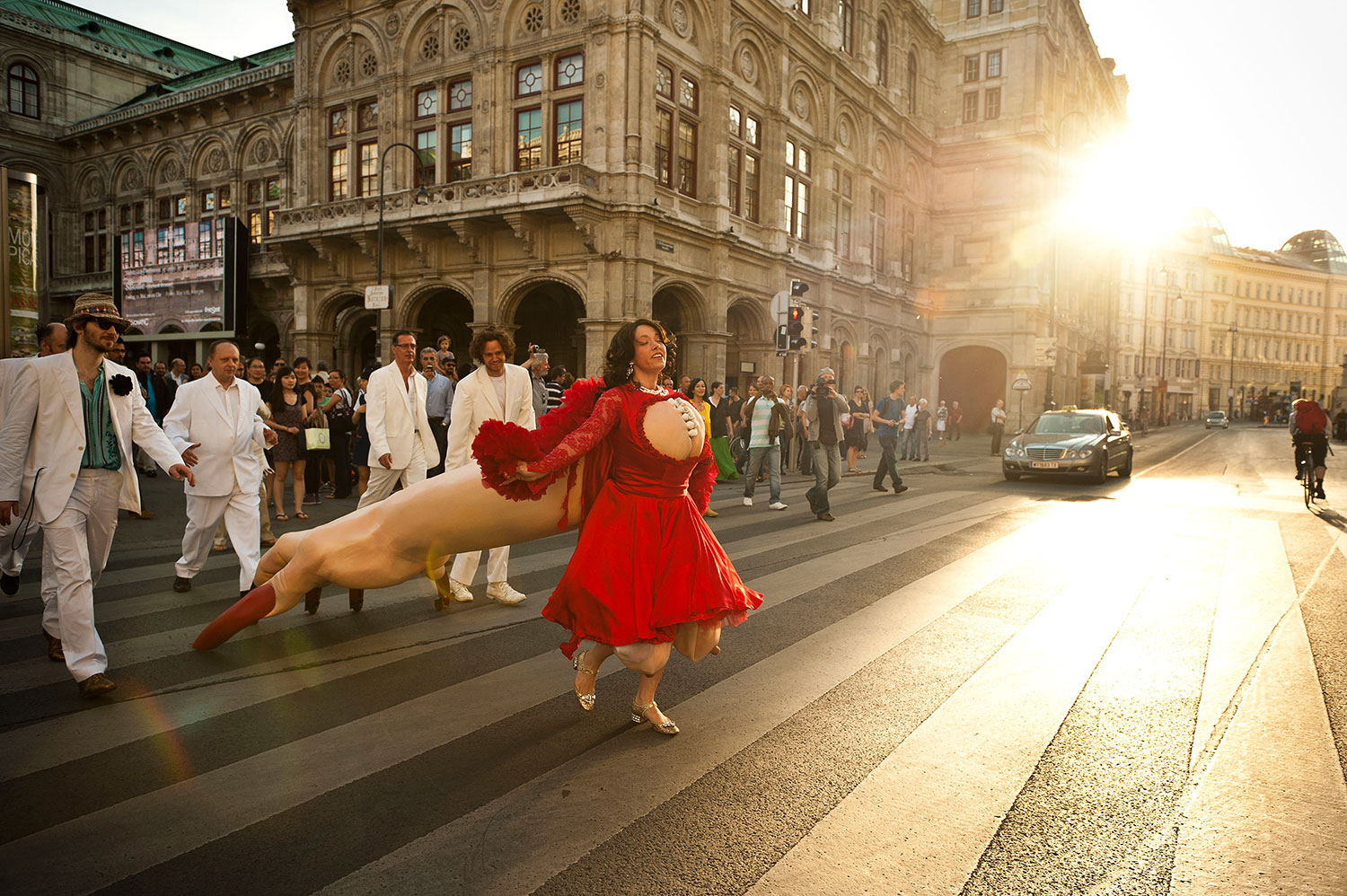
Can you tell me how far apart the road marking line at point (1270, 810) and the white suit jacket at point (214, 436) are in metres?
6.23

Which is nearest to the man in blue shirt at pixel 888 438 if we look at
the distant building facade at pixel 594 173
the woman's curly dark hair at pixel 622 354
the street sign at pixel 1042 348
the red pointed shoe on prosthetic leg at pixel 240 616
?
the distant building facade at pixel 594 173

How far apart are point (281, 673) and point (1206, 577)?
7704mm

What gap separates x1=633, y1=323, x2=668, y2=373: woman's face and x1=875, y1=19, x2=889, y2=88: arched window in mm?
34255

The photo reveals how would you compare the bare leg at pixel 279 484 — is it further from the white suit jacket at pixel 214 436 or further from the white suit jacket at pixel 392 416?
the white suit jacket at pixel 392 416

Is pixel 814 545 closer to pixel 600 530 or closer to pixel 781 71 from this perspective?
pixel 600 530

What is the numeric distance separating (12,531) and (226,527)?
4.77ft

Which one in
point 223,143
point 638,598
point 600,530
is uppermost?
point 223,143

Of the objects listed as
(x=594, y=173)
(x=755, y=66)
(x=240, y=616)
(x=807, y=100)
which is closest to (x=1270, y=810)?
(x=240, y=616)

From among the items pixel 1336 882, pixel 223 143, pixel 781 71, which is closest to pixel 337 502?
pixel 1336 882

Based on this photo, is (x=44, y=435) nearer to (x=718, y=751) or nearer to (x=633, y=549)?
(x=633, y=549)

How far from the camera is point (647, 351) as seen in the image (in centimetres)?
381

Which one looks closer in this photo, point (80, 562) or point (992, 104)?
point (80, 562)

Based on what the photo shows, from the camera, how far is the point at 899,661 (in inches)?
193

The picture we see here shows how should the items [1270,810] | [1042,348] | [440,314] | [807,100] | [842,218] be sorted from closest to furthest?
1. [1270,810]
2. [440,314]
3. [807,100]
4. [842,218]
5. [1042,348]
